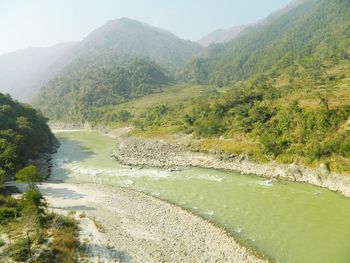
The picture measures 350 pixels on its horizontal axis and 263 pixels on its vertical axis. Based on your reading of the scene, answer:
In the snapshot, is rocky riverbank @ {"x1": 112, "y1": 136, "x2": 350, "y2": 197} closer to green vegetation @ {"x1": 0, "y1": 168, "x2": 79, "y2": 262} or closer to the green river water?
the green river water

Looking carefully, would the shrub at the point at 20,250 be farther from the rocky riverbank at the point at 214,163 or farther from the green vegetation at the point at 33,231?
the rocky riverbank at the point at 214,163

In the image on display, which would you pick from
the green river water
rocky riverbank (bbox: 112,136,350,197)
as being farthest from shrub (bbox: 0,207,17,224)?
rocky riverbank (bbox: 112,136,350,197)

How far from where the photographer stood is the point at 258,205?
38.5m

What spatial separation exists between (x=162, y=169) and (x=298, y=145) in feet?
72.0

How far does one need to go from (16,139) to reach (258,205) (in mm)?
42773

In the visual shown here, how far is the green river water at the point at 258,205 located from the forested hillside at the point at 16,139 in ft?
21.0

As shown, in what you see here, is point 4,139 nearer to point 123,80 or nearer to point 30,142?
point 30,142

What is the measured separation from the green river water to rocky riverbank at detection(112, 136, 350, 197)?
189 centimetres

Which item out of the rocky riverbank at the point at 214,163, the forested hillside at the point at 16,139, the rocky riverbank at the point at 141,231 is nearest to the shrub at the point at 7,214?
the rocky riverbank at the point at 141,231

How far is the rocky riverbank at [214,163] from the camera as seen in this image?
4366 centimetres

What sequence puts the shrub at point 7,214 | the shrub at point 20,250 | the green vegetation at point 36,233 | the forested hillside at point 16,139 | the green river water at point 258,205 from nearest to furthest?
the shrub at point 20,250
the green vegetation at point 36,233
the green river water at point 258,205
the shrub at point 7,214
the forested hillside at point 16,139

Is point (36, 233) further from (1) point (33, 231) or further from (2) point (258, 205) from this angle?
(2) point (258, 205)

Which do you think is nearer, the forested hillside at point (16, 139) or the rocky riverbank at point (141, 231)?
the rocky riverbank at point (141, 231)

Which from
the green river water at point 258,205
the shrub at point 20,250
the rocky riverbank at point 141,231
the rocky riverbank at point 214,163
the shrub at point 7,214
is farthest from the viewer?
the rocky riverbank at point 214,163
